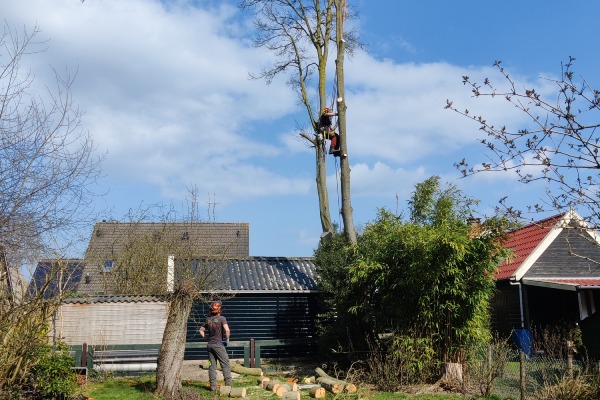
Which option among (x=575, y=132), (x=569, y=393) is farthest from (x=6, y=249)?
(x=569, y=393)

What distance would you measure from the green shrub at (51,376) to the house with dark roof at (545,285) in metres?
13.1

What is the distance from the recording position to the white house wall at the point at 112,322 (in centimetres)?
1666

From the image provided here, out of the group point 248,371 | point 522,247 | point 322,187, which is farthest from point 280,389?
point 522,247

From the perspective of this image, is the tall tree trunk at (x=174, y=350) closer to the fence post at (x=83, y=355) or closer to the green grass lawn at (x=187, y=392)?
the green grass lawn at (x=187, y=392)

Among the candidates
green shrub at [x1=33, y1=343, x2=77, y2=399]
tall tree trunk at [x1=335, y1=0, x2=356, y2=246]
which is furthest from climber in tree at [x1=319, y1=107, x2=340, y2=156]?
green shrub at [x1=33, y1=343, x2=77, y2=399]

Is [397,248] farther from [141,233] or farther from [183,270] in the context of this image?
[141,233]

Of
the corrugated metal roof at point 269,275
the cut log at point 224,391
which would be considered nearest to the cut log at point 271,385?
the cut log at point 224,391

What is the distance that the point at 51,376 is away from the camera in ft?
33.7

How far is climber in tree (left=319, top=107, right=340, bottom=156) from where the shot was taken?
66.4 ft

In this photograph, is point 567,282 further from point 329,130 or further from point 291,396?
point 291,396

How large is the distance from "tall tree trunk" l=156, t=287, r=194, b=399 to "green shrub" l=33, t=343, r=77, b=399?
1.82 metres

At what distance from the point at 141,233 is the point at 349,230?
7.99m

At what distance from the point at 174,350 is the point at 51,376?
242 cm

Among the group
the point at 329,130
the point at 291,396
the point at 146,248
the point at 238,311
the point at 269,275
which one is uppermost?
the point at 329,130
